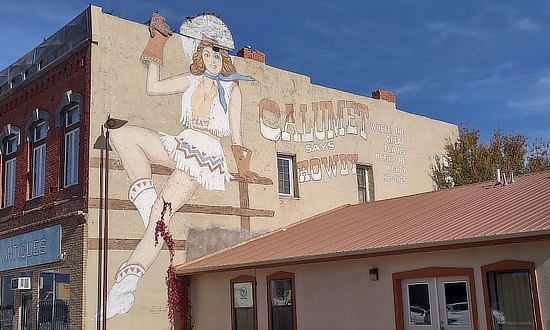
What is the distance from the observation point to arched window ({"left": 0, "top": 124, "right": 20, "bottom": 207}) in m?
21.7

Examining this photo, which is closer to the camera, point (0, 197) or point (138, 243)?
point (138, 243)

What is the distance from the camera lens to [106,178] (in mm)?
17547

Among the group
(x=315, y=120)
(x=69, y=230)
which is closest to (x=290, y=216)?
(x=315, y=120)

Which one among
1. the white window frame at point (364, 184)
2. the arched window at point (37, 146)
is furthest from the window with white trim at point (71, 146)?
the white window frame at point (364, 184)

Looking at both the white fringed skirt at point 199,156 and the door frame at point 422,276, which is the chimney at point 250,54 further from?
the door frame at point 422,276

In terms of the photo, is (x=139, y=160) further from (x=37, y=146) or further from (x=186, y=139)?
(x=37, y=146)

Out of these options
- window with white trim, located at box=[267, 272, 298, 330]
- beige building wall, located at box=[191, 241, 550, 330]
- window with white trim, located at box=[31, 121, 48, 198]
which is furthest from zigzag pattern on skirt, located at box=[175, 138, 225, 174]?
window with white trim, located at box=[267, 272, 298, 330]

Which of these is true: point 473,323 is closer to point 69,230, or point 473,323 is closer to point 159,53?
point 69,230

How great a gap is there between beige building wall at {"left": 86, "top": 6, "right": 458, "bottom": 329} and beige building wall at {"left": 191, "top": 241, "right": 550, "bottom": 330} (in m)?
2.23

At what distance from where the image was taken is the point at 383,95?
1039 inches

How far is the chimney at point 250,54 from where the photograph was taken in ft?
72.3

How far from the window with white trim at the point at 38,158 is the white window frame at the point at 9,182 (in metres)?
1.50

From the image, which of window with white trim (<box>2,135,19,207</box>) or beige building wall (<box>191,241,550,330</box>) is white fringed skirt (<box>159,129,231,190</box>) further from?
window with white trim (<box>2,135,19,207</box>)

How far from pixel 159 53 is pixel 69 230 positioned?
231 inches
